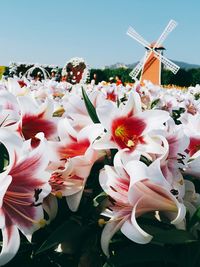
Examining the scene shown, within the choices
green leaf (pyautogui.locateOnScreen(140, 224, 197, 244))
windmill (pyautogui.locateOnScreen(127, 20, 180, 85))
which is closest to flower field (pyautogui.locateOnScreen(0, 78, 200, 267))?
green leaf (pyautogui.locateOnScreen(140, 224, 197, 244))

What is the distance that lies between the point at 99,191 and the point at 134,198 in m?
0.17

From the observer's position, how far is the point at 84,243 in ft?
→ 3.88

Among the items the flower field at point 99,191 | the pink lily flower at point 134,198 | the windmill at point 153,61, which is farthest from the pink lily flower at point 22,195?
the windmill at point 153,61

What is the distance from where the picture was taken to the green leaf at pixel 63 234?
1.04 metres

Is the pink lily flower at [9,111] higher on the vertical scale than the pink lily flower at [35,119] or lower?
lower

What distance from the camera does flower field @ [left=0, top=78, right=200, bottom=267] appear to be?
1.03m

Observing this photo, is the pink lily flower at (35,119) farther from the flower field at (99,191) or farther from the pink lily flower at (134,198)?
the pink lily flower at (134,198)

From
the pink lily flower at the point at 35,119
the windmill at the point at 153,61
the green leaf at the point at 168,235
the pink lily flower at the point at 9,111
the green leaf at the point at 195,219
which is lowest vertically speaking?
the windmill at the point at 153,61

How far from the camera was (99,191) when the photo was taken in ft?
3.88

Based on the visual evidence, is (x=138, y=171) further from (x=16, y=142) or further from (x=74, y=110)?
(x=74, y=110)

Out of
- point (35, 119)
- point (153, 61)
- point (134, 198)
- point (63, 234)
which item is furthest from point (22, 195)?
point (153, 61)

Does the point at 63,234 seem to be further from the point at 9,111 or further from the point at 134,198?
the point at 9,111

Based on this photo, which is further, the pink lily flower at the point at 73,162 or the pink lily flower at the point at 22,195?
the pink lily flower at the point at 73,162

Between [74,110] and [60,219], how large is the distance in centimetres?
35
